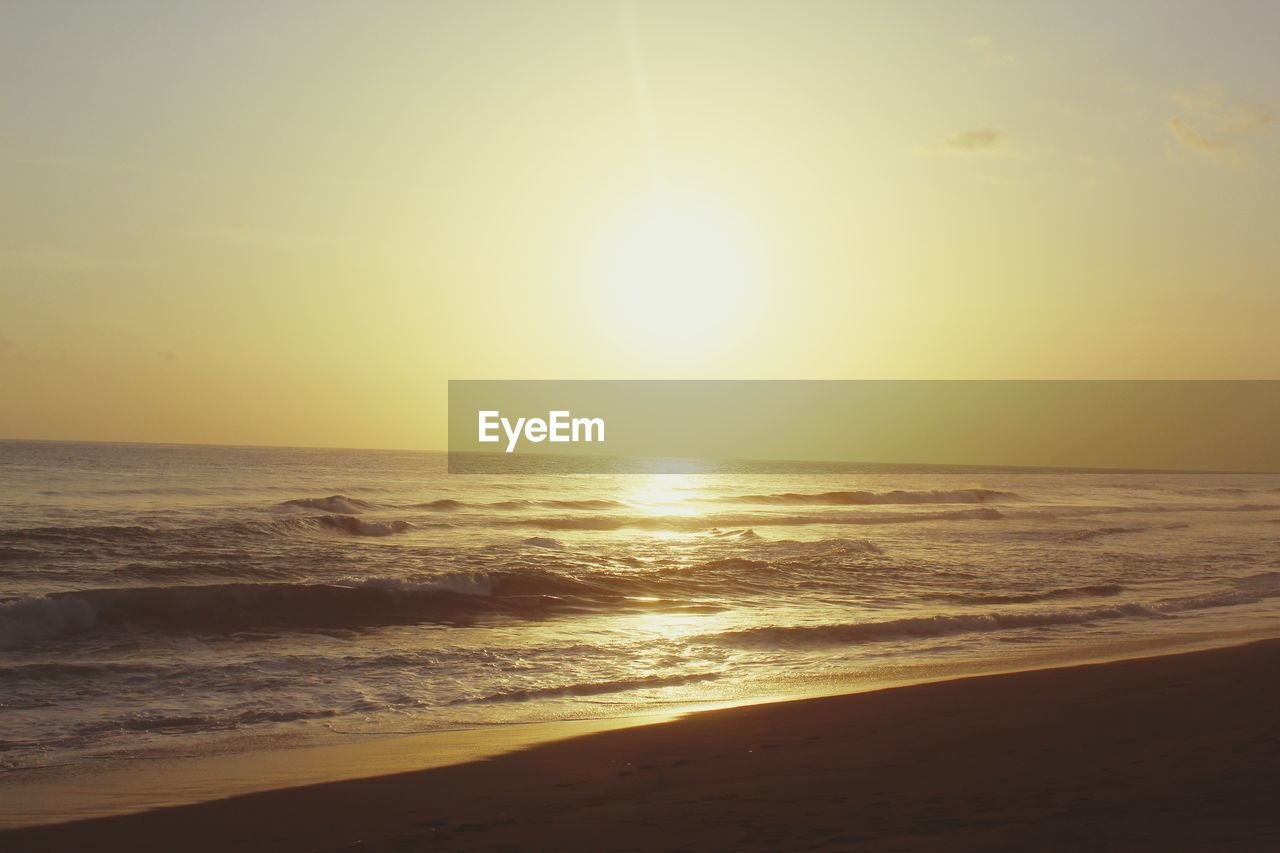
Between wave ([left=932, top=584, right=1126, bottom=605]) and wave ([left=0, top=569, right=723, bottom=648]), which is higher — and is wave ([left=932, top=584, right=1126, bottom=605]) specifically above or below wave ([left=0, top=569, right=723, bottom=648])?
below

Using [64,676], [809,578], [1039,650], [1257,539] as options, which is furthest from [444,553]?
[1257,539]

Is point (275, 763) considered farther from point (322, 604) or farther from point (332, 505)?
A: point (332, 505)

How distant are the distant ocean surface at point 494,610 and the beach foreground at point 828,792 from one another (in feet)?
7.27

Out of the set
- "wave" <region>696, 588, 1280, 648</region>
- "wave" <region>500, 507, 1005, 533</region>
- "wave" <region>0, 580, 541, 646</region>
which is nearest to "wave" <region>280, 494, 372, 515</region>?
"wave" <region>500, 507, 1005, 533</region>

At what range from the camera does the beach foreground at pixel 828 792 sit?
18.2 feet

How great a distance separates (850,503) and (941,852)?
55.9 m

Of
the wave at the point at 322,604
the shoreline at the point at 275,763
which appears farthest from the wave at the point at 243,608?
the shoreline at the point at 275,763

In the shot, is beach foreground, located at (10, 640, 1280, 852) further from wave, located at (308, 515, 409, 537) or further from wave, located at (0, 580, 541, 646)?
wave, located at (308, 515, 409, 537)

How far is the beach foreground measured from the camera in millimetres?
5547

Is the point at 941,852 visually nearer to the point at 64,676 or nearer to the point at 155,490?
the point at 64,676

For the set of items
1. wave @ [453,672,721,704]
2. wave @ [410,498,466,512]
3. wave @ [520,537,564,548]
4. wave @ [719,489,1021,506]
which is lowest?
wave @ [719,489,1021,506]

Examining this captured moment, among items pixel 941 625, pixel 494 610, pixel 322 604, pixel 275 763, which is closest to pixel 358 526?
pixel 322 604

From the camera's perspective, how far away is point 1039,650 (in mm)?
14461

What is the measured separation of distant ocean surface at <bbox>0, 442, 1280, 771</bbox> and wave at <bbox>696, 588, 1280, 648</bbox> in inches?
3.5
